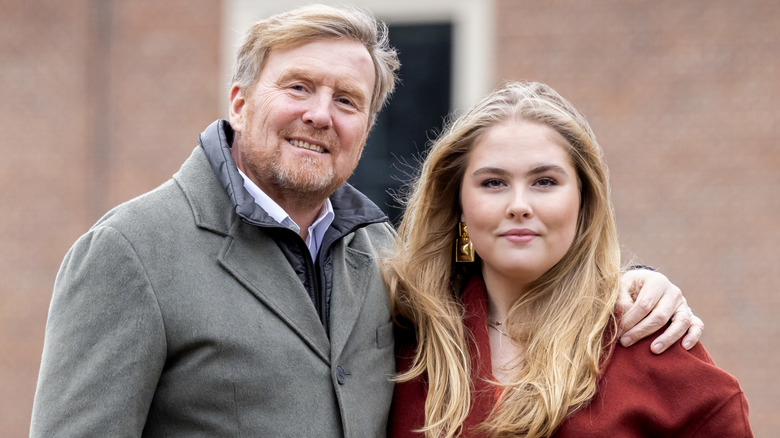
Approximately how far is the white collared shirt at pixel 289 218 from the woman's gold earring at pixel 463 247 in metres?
0.43

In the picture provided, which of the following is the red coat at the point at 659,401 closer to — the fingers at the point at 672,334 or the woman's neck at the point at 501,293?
the fingers at the point at 672,334

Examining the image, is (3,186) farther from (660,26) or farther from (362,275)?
(362,275)

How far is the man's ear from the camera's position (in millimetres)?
2906

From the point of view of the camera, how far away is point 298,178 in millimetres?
2777

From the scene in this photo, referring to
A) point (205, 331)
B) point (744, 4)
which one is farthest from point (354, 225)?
point (744, 4)

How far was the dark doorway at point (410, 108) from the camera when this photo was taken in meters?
8.13

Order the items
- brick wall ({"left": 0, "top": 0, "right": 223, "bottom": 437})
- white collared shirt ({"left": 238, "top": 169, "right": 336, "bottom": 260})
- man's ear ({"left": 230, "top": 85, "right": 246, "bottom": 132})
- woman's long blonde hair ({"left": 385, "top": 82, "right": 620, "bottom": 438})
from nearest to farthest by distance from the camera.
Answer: woman's long blonde hair ({"left": 385, "top": 82, "right": 620, "bottom": 438}) < white collared shirt ({"left": 238, "top": 169, "right": 336, "bottom": 260}) < man's ear ({"left": 230, "top": 85, "right": 246, "bottom": 132}) < brick wall ({"left": 0, "top": 0, "right": 223, "bottom": 437})

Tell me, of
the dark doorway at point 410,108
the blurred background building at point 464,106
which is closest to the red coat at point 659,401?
the blurred background building at point 464,106

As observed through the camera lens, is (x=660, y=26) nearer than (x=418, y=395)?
No

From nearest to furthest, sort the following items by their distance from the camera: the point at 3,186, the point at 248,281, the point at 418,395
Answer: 1. the point at 248,281
2. the point at 418,395
3. the point at 3,186

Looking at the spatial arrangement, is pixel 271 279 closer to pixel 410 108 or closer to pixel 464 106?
pixel 464 106

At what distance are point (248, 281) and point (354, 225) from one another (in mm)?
468

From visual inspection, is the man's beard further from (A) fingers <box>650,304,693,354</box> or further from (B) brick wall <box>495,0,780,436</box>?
(B) brick wall <box>495,0,780,436</box>

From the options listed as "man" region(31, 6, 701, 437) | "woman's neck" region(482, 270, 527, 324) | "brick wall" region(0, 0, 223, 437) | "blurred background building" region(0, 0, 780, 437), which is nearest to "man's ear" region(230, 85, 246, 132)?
"man" region(31, 6, 701, 437)
